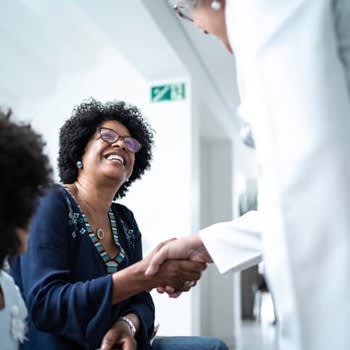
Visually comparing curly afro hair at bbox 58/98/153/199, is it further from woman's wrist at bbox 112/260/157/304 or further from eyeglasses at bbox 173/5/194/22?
eyeglasses at bbox 173/5/194/22

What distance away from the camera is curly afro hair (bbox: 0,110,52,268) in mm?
870

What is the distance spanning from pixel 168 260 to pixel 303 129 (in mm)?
682

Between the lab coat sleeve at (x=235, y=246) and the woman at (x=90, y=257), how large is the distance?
25cm

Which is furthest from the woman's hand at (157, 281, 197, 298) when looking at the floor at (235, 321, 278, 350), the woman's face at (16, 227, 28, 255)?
the floor at (235, 321, 278, 350)

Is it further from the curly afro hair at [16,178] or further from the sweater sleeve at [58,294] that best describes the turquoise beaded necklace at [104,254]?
the curly afro hair at [16,178]

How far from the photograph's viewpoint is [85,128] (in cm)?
180

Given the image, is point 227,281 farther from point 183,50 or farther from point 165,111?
point 183,50

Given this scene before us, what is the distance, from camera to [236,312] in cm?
542

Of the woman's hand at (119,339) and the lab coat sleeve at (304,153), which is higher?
the lab coat sleeve at (304,153)

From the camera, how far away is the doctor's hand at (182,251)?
Answer: 1327 mm

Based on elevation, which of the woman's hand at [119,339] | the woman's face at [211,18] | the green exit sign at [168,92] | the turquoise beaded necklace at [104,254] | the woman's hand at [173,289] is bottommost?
the woman's hand at [119,339]

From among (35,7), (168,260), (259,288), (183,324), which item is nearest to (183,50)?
(35,7)

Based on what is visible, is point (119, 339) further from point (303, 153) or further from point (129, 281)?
point (303, 153)

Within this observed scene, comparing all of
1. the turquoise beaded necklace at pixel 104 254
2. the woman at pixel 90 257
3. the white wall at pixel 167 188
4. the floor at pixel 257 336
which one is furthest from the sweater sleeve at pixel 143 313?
the floor at pixel 257 336
